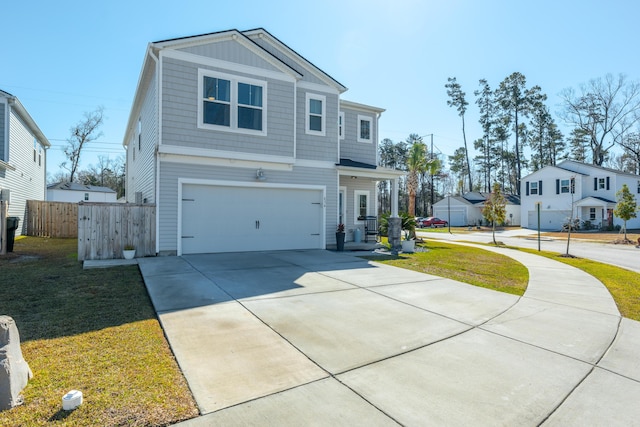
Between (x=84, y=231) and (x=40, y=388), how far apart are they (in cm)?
727

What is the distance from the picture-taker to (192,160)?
32.0 ft

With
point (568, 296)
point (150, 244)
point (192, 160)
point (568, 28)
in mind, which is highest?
point (568, 28)

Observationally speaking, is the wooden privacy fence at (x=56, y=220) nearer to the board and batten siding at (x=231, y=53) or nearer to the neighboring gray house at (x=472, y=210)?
the board and batten siding at (x=231, y=53)

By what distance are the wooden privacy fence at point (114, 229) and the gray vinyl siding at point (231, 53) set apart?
4710 mm

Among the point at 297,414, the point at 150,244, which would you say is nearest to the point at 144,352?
the point at 297,414

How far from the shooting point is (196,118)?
970cm

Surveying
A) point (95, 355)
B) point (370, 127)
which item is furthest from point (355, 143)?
point (95, 355)

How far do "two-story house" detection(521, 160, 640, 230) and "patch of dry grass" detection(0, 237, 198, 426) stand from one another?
33.7 meters

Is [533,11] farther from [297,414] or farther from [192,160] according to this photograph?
[297,414]

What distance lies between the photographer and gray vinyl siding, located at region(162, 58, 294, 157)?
9.31 meters

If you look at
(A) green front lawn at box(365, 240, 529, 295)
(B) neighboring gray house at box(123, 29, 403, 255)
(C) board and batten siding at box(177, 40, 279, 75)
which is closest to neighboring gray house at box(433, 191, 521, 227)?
(A) green front lawn at box(365, 240, 529, 295)

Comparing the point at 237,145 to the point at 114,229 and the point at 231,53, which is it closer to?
the point at 231,53

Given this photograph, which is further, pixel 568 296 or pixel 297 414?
pixel 568 296

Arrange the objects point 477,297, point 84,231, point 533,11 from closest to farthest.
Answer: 1. point 477,297
2. point 84,231
3. point 533,11
